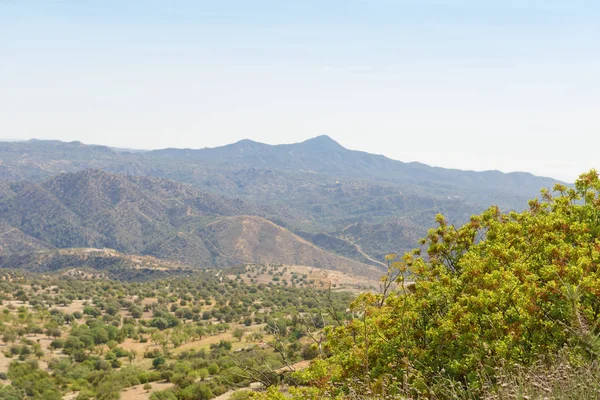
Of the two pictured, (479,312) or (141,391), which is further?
(141,391)

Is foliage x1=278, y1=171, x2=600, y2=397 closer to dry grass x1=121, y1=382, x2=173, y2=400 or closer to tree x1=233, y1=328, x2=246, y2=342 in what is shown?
dry grass x1=121, y1=382, x2=173, y2=400

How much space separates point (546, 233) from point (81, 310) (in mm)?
75341

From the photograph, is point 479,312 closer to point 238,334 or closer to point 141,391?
point 141,391

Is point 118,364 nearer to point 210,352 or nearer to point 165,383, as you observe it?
point 210,352

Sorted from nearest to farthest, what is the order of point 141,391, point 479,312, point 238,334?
point 479,312
point 141,391
point 238,334

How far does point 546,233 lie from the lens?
33.1 ft

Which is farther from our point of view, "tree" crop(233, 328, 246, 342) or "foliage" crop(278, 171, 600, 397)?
"tree" crop(233, 328, 246, 342)

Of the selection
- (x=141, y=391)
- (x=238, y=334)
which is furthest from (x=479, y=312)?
(x=238, y=334)

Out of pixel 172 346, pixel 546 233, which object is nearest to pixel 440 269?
pixel 546 233

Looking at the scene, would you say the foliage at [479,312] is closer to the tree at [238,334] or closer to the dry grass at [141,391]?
the dry grass at [141,391]

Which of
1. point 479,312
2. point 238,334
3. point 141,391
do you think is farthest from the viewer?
point 238,334

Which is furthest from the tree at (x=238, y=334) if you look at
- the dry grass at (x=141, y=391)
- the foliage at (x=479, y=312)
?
the foliage at (x=479, y=312)

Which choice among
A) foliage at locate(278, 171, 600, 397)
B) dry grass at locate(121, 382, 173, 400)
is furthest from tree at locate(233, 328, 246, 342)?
foliage at locate(278, 171, 600, 397)

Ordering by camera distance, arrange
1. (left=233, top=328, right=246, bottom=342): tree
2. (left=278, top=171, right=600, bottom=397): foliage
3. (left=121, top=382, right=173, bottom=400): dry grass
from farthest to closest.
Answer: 1. (left=233, top=328, right=246, bottom=342): tree
2. (left=121, top=382, right=173, bottom=400): dry grass
3. (left=278, top=171, right=600, bottom=397): foliage
